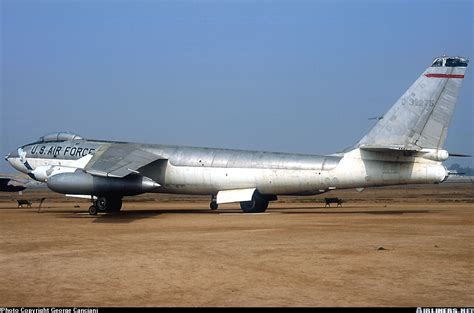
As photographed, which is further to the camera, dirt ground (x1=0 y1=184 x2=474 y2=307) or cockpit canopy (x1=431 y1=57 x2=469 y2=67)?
cockpit canopy (x1=431 y1=57 x2=469 y2=67)

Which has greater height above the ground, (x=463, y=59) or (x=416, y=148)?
(x=463, y=59)

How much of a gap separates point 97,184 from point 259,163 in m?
8.97

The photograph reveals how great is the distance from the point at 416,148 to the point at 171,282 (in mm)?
20592

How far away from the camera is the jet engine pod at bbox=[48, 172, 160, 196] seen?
32312 mm

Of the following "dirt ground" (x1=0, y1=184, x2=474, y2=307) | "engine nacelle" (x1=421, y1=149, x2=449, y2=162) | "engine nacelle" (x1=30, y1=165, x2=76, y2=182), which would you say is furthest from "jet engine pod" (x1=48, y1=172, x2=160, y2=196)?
"engine nacelle" (x1=421, y1=149, x2=449, y2=162)

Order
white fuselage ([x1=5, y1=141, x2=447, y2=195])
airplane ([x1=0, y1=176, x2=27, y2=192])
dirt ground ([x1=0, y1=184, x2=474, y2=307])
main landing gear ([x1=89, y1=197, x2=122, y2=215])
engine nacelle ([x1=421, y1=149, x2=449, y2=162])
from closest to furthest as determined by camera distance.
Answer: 1. dirt ground ([x1=0, y1=184, x2=474, y2=307])
2. engine nacelle ([x1=421, y1=149, x2=449, y2=162])
3. white fuselage ([x1=5, y1=141, x2=447, y2=195])
4. main landing gear ([x1=89, y1=197, x2=122, y2=215])
5. airplane ([x1=0, y1=176, x2=27, y2=192])

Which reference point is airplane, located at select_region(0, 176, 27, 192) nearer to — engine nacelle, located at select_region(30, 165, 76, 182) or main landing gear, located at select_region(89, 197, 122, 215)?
engine nacelle, located at select_region(30, 165, 76, 182)

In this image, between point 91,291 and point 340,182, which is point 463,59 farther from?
point 91,291

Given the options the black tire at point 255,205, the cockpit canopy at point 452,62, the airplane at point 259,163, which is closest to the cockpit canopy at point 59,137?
the airplane at point 259,163

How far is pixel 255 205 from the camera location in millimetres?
35469

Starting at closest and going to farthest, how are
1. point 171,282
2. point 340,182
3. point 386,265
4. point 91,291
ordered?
point 91,291, point 171,282, point 386,265, point 340,182

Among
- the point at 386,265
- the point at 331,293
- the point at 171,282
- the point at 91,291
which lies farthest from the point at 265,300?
the point at 386,265

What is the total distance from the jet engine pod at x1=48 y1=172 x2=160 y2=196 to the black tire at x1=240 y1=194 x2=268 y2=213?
17.6 feet

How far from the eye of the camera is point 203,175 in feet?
117
